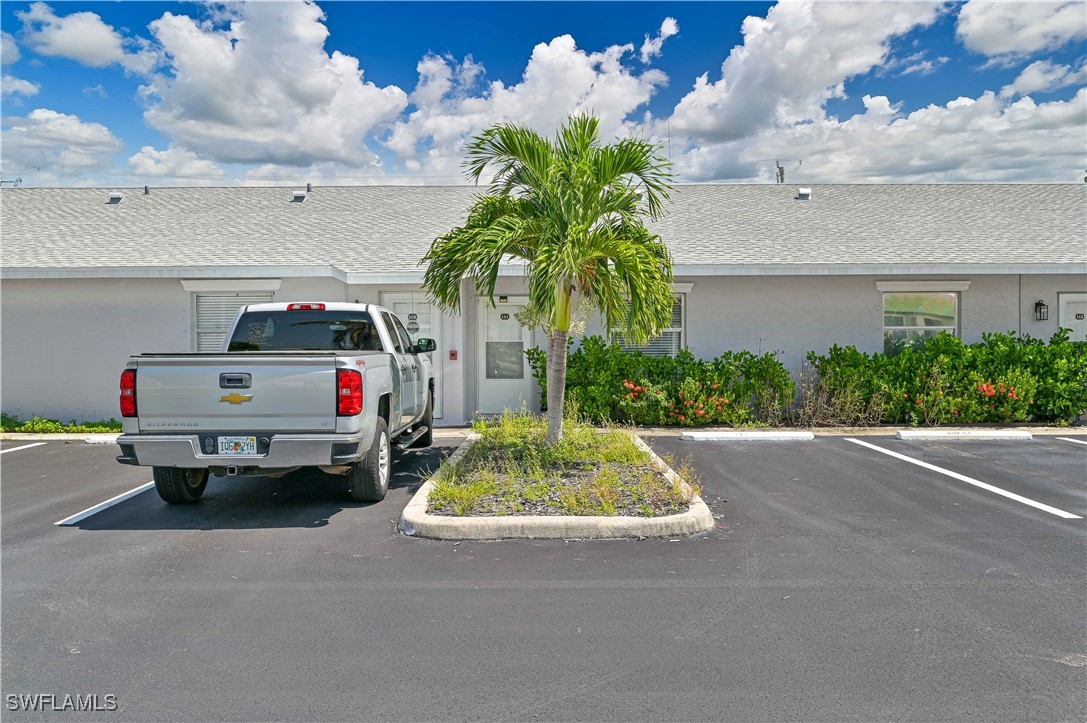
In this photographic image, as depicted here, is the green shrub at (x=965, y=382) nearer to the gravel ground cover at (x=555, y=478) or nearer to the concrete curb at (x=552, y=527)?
the gravel ground cover at (x=555, y=478)

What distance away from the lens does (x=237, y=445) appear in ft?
20.3

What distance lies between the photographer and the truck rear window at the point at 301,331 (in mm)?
7954

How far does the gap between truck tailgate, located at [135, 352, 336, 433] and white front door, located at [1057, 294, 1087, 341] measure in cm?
1345

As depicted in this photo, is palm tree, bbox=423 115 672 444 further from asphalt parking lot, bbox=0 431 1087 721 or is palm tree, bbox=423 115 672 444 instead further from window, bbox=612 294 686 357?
window, bbox=612 294 686 357

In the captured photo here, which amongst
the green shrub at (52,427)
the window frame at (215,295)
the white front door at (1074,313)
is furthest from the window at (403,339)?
the white front door at (1074,313)

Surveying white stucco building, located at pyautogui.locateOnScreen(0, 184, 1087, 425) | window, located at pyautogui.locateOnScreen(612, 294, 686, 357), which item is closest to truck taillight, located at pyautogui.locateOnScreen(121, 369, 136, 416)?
white stucco building, located at pyautogui.locateOnScreen(0, 184, 1087, 425)

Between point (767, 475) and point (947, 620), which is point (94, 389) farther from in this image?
point (947, 620)

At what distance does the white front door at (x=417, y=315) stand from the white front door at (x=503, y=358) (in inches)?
31.1

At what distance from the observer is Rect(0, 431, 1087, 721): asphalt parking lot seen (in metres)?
3.41

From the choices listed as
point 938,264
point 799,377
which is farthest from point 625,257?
point 938,264

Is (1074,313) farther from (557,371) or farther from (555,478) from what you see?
(555,478)

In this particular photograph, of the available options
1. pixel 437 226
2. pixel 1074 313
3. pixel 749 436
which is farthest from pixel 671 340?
pixel 1074 313

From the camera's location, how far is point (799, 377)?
12695 millimetres

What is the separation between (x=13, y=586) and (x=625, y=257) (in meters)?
5.88
